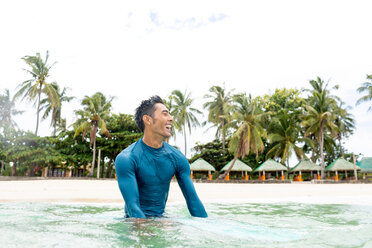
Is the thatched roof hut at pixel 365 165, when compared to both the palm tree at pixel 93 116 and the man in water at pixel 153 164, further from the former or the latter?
the man in water at pixel 153 164

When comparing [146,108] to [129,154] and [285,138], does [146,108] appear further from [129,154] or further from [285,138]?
[285,138]

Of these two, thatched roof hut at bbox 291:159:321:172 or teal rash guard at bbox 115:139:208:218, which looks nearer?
teal rash guard at bbox 115:139:208:218

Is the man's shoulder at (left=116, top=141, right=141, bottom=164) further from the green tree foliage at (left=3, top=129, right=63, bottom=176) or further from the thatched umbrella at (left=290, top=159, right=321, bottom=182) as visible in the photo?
the thatched umbrella at (left=290, top=159, right=321, bottom=182)

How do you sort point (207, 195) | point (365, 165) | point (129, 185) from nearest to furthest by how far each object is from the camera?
point (129, 185) → point (207, 195) → point (365, 165)

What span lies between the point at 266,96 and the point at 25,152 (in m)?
24.7

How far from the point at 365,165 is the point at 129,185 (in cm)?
3489

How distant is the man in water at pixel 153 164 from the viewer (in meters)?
2.96

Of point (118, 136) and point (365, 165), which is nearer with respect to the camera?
point (118, 136)

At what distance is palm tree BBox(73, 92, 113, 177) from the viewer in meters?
26.2

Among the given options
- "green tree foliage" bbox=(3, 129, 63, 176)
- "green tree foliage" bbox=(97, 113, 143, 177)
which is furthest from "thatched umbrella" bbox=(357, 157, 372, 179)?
"green tree foliage" bbox=(3, 129, 63, 176)

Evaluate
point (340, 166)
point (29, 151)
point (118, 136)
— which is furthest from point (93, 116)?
point (340, 166)

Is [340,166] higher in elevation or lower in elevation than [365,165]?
lower

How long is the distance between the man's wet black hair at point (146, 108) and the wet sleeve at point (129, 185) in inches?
17.4

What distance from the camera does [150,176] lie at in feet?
9.87
